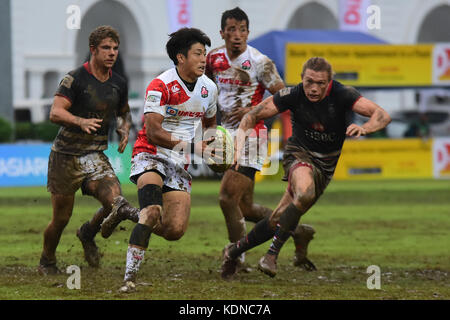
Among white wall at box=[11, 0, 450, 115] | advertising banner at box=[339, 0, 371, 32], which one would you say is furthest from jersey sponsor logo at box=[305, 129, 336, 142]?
white wall at box=[11, 0, 450, 115]

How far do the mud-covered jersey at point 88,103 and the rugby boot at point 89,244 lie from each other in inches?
36.1

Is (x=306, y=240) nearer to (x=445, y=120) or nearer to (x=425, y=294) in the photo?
(x=425, y=294)

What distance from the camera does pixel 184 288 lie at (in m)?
8.76

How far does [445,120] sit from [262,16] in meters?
10.9

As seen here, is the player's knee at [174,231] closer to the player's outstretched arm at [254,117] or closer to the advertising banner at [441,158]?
the player's outstretched arm at [254,117]

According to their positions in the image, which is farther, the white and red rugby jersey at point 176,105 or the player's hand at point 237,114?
the player's hand at point 237,114

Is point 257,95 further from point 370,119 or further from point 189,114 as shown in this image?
point 370,119

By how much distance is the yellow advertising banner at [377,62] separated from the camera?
87.6 ft

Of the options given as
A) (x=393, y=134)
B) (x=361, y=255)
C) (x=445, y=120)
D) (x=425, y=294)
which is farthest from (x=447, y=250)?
(x=445, y=120)

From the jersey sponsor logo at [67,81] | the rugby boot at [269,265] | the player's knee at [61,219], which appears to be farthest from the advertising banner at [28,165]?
the rugby boot at [269,265]

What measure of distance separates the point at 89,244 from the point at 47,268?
55cm

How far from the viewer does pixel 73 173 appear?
9680 millimetres

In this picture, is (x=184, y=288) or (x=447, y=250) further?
(x=447, y=250)

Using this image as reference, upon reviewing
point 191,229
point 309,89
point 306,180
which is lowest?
point 191,229
